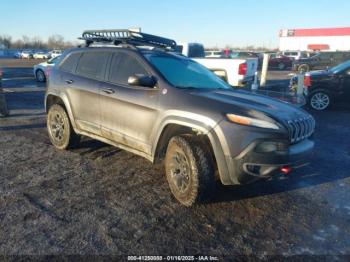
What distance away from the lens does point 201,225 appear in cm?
341

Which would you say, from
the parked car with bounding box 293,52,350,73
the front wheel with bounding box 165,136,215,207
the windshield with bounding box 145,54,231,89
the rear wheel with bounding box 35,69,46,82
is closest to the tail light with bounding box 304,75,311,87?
the windshield with bounding box 145,54,231,89

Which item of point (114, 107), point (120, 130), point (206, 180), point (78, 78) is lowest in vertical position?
point (206, 180)

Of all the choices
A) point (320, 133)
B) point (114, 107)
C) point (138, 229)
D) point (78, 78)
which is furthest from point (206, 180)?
point (320, 133)

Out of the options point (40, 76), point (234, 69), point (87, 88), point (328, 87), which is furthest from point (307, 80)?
point (40, 76)

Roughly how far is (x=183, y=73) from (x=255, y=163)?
1.77m

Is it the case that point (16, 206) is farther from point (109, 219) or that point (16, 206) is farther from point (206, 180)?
point (206, 180)

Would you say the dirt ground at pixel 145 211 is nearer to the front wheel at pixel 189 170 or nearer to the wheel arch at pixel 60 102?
the front wheel at pixel 189 170

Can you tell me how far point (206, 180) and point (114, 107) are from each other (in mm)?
1757

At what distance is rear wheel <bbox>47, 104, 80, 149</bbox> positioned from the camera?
554 cm

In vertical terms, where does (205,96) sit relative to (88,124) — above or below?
above

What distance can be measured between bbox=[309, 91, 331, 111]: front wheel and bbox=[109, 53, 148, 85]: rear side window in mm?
7905

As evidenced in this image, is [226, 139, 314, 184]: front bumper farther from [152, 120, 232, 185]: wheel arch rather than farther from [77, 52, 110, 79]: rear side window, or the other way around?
[77, 52, 110, 79]: rear side window

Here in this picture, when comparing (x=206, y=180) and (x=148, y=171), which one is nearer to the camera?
(x=206, y=180)

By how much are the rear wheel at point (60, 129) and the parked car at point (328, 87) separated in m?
7.95
